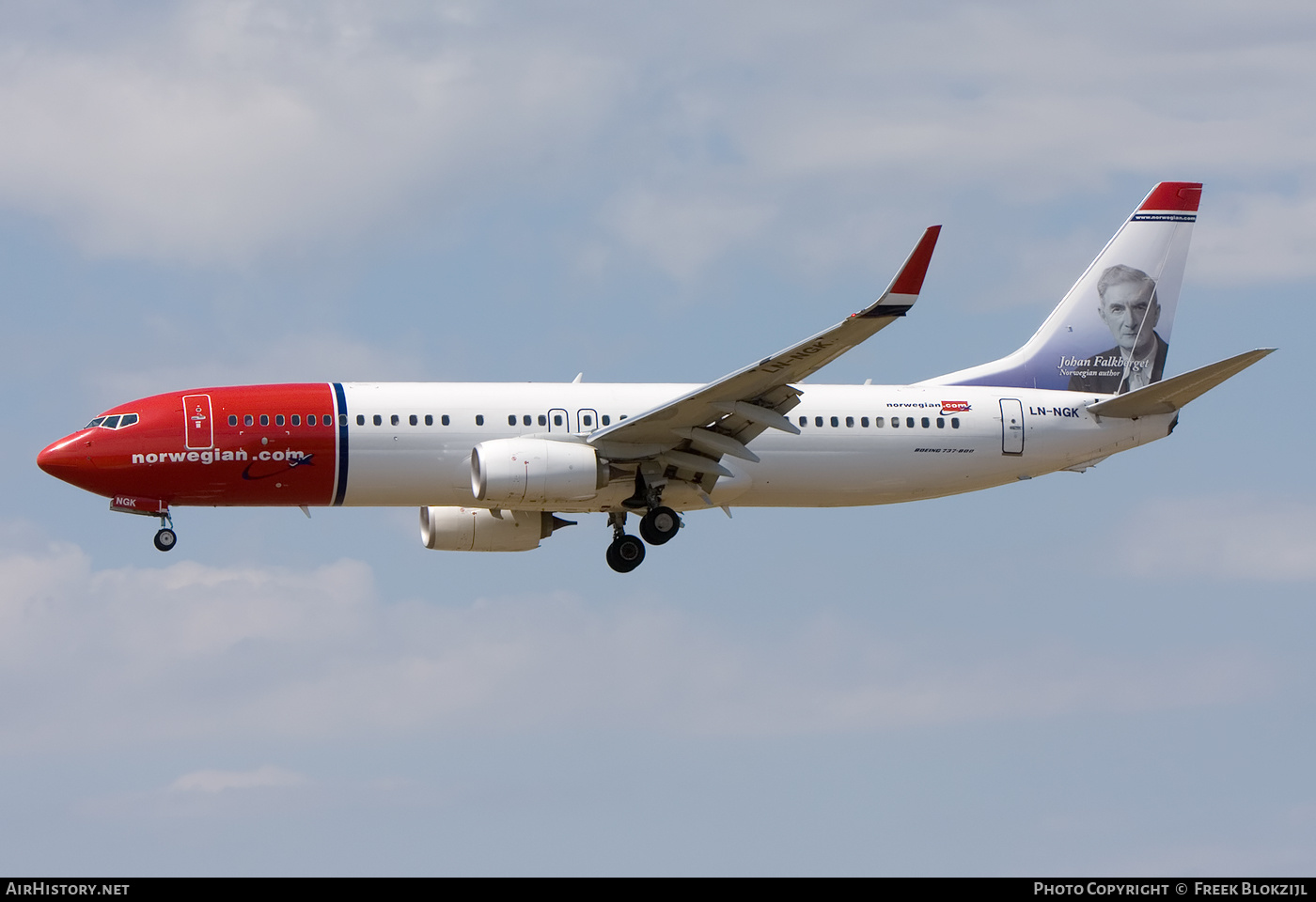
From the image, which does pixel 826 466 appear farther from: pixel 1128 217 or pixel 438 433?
pixel 1128 217

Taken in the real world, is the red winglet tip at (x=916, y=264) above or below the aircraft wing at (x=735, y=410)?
above

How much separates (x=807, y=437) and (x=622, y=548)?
17.5 ft

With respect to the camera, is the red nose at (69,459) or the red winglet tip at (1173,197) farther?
the red winglet tip at (1173,197)

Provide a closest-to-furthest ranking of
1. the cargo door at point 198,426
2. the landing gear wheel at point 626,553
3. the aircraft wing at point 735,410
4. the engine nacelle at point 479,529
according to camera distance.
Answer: the aircraft wing at point 735,410, the cargo door at point 198,426, the landing gear wheel at point 626,553, the engine nacelle at point 479,529

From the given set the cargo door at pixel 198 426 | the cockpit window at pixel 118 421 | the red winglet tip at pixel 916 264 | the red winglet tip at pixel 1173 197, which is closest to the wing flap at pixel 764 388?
the red winglet tip at pixel 916 264

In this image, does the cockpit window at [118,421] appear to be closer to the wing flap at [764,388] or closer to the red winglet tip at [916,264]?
the wing flap at [764,388]

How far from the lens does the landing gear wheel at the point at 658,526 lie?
46156 millimetres

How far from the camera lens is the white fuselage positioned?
44.5 m

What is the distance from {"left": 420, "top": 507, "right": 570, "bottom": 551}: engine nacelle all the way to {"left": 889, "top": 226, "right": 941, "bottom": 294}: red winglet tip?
13967 millimetres

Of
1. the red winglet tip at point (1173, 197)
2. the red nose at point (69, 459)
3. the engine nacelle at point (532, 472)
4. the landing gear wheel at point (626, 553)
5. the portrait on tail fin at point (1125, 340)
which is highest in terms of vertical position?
the red winglet tip at point (1173, 197)

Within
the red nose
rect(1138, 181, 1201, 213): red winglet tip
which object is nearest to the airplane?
the red nose

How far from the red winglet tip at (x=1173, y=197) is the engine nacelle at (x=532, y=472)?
1868 cm

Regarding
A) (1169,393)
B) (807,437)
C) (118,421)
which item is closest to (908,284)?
(807,437)
